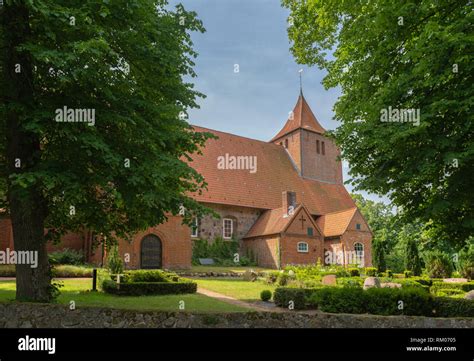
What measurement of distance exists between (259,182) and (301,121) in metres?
9.53

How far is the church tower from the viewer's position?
42531mm

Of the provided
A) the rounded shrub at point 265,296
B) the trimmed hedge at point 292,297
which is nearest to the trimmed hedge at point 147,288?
the rounded shrub at point 265,296

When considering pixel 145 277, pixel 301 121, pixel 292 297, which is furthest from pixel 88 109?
pixel 301 121

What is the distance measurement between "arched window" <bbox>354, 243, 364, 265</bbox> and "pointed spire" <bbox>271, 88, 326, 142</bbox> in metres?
12.8

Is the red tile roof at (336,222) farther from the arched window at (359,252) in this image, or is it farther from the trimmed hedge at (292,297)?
the trimmed hedge at (292,297)

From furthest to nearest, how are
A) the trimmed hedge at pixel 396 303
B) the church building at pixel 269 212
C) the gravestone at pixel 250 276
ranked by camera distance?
the church building at pixel 269 212 < the gravestone at pixel 250 276 < the trimmed hedge at pixel 396 303

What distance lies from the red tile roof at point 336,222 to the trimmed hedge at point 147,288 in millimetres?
21067

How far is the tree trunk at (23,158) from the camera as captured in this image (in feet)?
30.8

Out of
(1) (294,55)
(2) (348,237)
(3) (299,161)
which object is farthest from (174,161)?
(3) (299,161)

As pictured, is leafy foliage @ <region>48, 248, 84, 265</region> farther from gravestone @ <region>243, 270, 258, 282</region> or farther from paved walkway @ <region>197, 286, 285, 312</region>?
paved walkway @ <region>197, 286, 285, 312</region>

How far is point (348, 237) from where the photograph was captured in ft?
115

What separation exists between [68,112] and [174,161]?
2.44 meters

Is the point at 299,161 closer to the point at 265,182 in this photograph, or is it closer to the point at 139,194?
the point at 265,182

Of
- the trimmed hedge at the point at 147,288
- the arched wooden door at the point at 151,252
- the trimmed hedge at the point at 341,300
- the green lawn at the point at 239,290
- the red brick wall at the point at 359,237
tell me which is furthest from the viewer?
the red brick wall at the point at 359,237
